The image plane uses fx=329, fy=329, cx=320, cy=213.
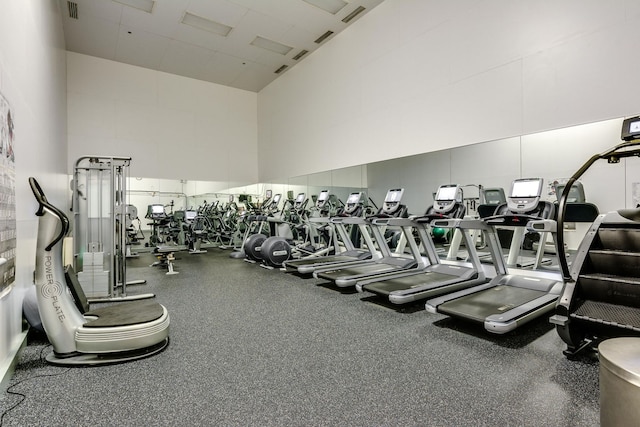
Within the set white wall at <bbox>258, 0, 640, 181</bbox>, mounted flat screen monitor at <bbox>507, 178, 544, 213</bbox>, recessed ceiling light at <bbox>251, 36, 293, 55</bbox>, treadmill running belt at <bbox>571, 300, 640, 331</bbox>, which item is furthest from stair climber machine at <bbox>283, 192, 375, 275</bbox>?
recessed ceiling light at <bbox>251, 36, 293, 55</bbox>

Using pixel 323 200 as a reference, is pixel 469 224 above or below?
below

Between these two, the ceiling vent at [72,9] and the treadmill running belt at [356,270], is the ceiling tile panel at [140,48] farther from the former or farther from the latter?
the treadmill running belt at [356,270]

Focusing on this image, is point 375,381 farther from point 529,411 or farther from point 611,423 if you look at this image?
point 611,423

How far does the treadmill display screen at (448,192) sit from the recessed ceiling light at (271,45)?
562 cm

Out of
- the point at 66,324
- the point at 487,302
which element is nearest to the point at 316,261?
the point at 487,302

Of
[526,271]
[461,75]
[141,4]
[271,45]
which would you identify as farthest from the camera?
[271,45]

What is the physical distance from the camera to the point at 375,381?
6.81 feet

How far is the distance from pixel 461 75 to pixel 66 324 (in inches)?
219

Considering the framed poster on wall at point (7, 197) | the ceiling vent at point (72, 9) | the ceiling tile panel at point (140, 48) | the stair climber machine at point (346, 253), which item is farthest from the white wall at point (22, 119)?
the ceiling tile panel at point (140, 48)

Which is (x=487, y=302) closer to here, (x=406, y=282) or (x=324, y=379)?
(x=406, y=282)

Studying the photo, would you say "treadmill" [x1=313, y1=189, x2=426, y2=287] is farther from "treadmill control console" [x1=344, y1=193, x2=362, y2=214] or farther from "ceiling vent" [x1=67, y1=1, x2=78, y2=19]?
"ceiling vent" [x1=67, y1=1, x2=78, y2=19]

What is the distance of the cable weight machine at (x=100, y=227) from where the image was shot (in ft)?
13.8

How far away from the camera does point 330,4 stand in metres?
6.29

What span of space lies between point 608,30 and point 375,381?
14.3 feet
